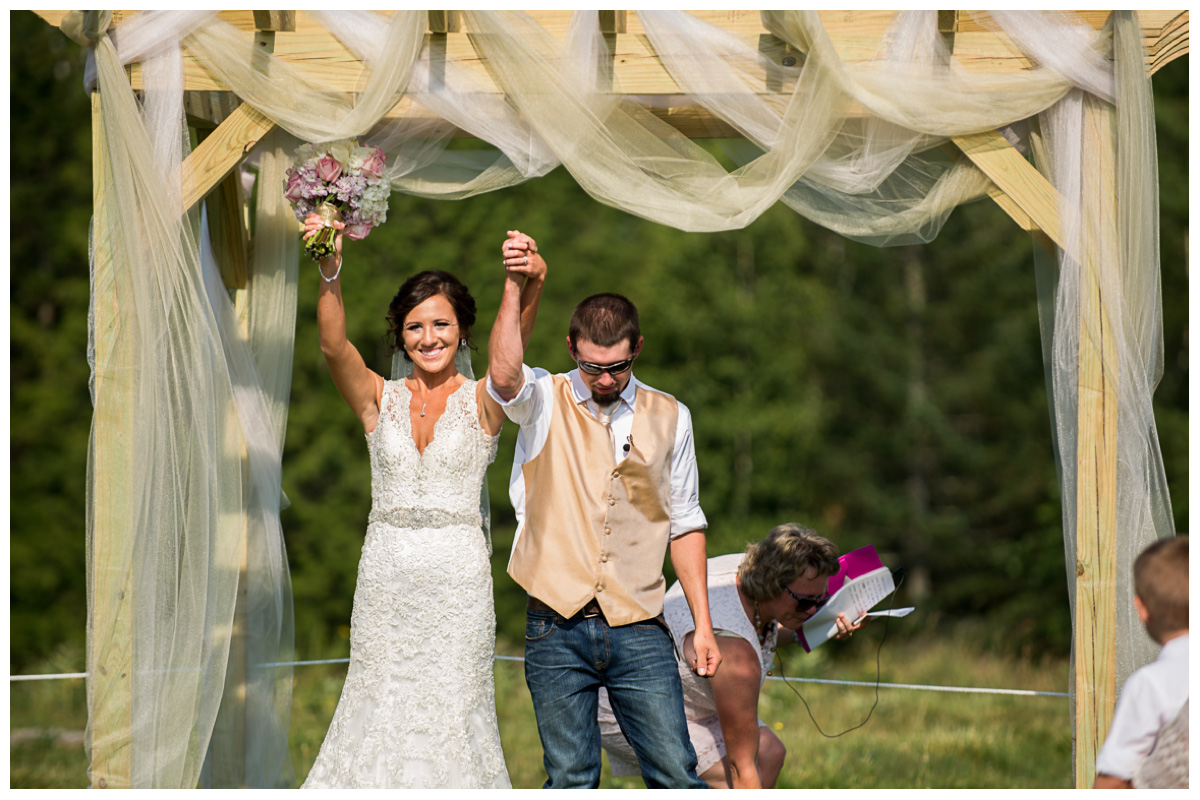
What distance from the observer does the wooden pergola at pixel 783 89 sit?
3805 mm

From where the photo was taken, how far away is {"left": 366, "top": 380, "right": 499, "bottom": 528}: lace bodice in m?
3.64

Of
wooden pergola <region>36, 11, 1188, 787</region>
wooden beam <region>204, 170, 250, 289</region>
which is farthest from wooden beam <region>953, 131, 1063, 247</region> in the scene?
wooden beam <region>204, 170, 250, 289</region>

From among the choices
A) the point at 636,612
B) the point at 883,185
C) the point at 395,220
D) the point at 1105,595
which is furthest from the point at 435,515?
the point at 395,220

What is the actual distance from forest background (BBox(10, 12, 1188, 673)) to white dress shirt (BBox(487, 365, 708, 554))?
22.1 ft

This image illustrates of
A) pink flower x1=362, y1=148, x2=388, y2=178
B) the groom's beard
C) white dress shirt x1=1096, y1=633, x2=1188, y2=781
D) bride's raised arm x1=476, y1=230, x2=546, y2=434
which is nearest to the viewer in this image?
white dress shirt x1=1096, y1=633, x2=1188, y2=781

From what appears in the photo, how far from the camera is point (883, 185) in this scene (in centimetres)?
408

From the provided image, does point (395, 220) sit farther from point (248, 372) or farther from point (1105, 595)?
point (1105, 595)

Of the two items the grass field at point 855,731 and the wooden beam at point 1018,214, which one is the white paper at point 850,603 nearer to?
the wooden beam at point 1018,214

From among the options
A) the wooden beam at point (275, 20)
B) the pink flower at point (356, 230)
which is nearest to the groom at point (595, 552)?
the pink flower at point (356, 230)

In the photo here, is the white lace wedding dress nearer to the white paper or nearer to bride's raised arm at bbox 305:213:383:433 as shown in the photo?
bride's raised arm at bbox 305:213:383:433

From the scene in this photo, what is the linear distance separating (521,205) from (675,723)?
864cm

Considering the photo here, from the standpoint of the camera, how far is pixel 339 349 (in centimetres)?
357

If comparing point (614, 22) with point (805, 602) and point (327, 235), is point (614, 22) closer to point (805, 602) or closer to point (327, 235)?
point (327, 235)

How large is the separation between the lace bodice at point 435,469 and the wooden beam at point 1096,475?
1974mm
